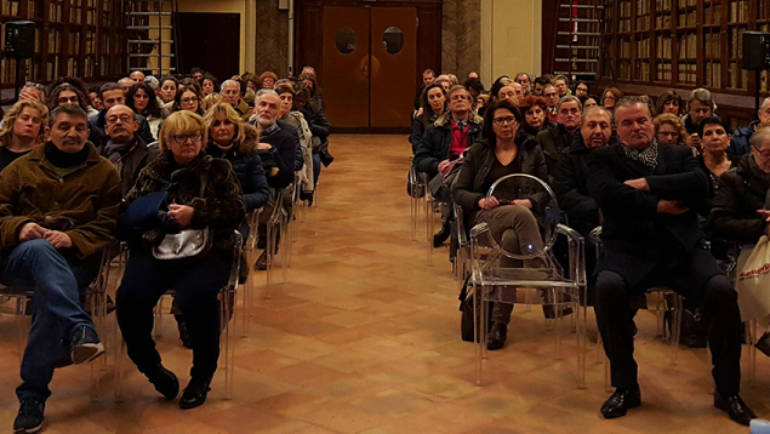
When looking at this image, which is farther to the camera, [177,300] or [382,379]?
[382,379]

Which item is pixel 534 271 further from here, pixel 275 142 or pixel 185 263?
pixel 275 142

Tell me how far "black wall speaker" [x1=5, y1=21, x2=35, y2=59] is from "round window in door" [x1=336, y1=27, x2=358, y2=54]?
10.7 meters

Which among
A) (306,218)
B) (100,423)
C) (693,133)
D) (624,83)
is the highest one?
(624,83)

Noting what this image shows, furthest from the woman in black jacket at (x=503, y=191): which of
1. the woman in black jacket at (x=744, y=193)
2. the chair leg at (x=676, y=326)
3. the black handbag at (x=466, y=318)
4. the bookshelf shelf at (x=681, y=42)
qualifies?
the bookshelf shelf at (x=681, y=42)

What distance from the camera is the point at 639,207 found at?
14.1 ft

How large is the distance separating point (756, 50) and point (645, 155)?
3.94 meters

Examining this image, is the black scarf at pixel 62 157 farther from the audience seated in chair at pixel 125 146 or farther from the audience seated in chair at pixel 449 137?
the audience seated in chair at pixel 449 137

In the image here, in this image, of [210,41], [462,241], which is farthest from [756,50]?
[210,41]

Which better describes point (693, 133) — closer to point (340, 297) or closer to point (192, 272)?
point (340, 297)

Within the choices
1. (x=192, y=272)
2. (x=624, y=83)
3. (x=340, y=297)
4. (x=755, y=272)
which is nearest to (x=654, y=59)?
(x=624, y=83)

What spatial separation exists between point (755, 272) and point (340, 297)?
107 inches

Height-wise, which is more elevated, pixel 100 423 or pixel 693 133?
pixel 693 133

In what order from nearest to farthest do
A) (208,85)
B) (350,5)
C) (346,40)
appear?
(208,85) < (350,5) < (346,40)

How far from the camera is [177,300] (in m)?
4.23
